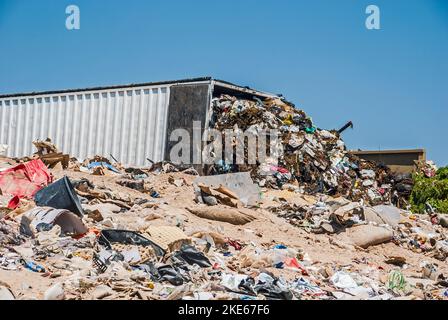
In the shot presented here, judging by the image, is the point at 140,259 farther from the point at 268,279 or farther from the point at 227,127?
the point at 227,127

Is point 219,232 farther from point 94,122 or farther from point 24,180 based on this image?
point 94,122

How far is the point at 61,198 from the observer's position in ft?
24.7

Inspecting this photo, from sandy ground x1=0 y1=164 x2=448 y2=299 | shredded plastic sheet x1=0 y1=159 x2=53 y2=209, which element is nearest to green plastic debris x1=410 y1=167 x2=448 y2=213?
sandy ground x1=0 y1=164 x2=448 y2=299

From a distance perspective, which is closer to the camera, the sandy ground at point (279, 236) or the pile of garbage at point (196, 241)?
the pile of garbage at point (196, 241)

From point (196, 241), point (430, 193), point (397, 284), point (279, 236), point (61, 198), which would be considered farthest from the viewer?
point (430, 193)

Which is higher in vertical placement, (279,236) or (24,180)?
(24,180)

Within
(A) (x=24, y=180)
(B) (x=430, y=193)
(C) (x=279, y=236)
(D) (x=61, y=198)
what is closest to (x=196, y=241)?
(C) (x=279, y=236)

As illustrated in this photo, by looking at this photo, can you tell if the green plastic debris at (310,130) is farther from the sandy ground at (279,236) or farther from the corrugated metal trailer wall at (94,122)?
the sandy ground at (279,236)

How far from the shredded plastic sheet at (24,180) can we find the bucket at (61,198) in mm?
780

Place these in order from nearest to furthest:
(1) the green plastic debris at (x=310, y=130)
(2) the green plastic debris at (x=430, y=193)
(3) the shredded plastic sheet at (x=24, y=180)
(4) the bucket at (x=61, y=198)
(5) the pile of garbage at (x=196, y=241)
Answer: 1. (5) the pile of garbage at (x=196, y=241)
2. (4) the bucket at (x=61, y=198)
3. (3) the shredded plastic sheet at (x=24, y=180)
4. (2) the green plastic debris at (x=430, y=193)
5. (1) the green plastic debris at (x=310, y=130)

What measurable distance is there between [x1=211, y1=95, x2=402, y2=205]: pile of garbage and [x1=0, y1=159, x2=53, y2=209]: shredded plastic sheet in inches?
160

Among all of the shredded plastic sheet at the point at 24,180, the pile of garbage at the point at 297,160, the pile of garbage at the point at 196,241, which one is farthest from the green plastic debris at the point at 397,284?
the pile of garbage at the point at 297,160

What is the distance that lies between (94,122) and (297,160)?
14.1ft

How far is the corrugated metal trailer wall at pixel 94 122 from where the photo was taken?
12734 mm
